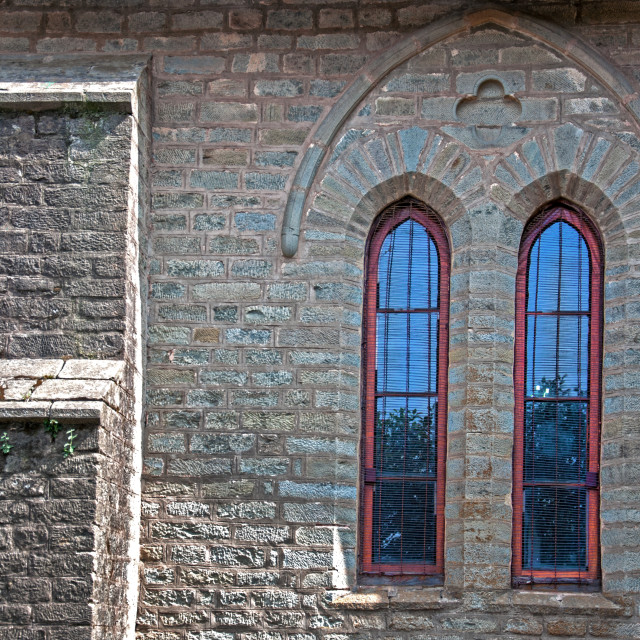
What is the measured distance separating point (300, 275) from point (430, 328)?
0.87 meters

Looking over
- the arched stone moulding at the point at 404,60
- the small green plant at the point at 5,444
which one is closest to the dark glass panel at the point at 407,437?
the arched stone moulding at the point at 404,60

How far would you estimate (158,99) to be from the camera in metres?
7.52

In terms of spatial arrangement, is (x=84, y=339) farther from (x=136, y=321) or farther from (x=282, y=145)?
(x=282, y=145)

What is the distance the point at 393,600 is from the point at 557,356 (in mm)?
1785

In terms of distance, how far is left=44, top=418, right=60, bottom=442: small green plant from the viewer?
6172mm

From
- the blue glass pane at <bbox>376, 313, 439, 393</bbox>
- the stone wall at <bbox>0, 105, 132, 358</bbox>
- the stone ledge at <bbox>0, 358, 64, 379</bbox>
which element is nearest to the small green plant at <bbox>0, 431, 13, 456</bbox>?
the stone ledge at <bbox>0, 358, 64, 379</bbox>

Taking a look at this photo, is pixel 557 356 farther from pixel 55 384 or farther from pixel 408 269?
pixel 55 384

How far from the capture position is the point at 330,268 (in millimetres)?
7227

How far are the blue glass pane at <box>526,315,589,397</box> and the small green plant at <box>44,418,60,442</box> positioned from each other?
282 cm

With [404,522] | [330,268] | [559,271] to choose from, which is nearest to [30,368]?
[330,268]

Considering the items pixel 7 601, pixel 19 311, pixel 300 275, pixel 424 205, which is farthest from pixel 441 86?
pixel 7 601

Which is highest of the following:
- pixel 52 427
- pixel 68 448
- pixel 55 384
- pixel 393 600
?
pixel 55 384

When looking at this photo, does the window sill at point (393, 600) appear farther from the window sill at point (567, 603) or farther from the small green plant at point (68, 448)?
the small green plant at point (68, 448)

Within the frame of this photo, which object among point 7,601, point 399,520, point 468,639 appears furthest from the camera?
point 399,520
